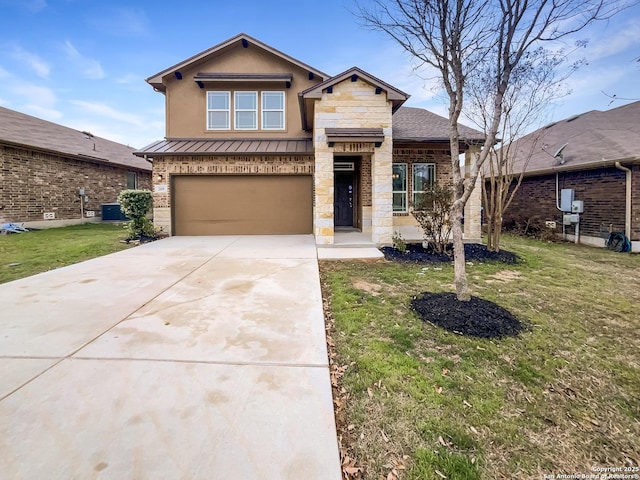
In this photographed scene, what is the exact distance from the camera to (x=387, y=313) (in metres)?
4.27

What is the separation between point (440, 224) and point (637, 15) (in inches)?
202

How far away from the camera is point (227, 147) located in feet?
38.7

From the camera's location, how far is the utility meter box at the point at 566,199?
448 inches

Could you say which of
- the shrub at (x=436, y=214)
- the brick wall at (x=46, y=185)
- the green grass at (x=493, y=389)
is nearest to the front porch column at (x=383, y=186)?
the shrub at (x=436, y=214)

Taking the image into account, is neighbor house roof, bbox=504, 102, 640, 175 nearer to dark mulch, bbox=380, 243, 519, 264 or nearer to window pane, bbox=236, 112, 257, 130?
dark mulch, bbox=380, 243, 519, 264

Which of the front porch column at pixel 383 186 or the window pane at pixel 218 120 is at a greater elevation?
the window pane at pixel 218 120

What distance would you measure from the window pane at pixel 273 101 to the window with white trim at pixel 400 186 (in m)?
5.74

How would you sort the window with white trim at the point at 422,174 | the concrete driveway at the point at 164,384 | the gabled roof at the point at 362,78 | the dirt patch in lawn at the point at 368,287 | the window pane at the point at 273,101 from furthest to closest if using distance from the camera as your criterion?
the window pane at the point at 273,101 → the window with white trim at the point at 422,174 → the gabled roof at the point at 362,78 → the dirt patch in lawn at the point at 368,287 → the concrete driveway at the point at 164,384

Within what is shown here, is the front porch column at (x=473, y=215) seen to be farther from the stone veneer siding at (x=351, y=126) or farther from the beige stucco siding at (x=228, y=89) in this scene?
the beige stucco siding at (x=228, y=89)

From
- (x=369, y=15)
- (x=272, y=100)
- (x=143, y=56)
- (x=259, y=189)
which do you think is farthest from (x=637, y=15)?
(x=143, y=56)

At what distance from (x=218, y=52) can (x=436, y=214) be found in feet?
38.0

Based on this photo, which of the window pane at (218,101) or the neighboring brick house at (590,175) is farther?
the window pane at (218,101)

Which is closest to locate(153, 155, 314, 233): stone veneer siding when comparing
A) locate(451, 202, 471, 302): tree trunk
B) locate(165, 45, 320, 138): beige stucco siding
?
locate(165, 45, 320, 138): beige stucco siding

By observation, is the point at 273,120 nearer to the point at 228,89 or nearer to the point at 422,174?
the point at 228,89
